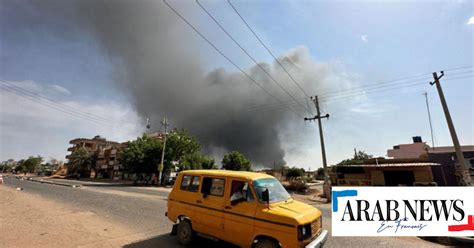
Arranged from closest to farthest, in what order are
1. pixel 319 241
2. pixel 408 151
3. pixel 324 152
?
pixel 319 241 → pixel 324 152 → pixel 408 151

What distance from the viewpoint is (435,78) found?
16.6 metres

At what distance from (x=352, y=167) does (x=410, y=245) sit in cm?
2760

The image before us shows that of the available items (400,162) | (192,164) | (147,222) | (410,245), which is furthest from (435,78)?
(192,164)

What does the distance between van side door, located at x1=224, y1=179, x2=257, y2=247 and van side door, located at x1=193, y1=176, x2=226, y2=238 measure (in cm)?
20

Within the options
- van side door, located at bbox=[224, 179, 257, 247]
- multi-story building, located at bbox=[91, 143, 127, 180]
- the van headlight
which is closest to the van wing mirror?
van side door, located at bbox=[224, 179, 257, 247]

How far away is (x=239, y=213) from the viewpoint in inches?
221

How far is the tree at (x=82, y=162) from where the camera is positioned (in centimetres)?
7206

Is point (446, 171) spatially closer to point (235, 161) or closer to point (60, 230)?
point (60, 230)

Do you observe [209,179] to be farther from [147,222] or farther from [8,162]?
[8,162]

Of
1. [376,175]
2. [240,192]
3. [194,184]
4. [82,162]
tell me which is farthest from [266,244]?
[82,162]

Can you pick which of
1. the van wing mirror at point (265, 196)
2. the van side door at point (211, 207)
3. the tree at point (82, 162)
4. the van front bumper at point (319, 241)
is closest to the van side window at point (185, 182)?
the van side door at point (211, 207)

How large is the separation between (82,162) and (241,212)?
8294 centimetres

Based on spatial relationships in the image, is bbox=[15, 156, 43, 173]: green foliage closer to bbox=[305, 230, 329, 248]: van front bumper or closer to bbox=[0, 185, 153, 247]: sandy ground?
bbox=[0, 185, 153, 247]: sandy ground

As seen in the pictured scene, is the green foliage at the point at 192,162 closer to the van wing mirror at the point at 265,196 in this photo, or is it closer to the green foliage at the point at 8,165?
the van wing mirror at the point at 265,196
